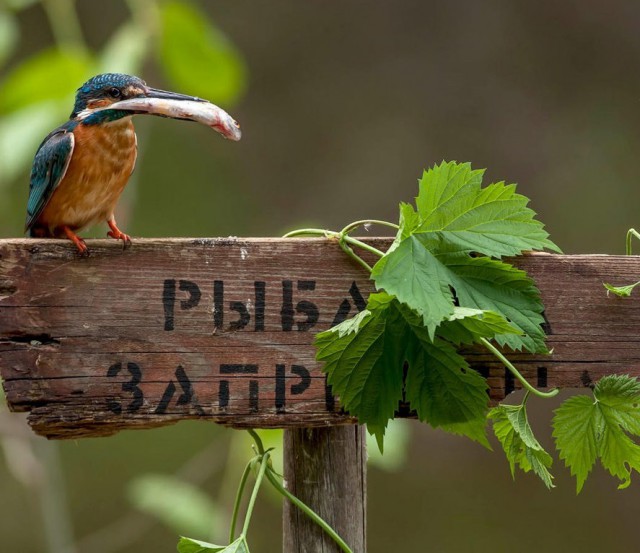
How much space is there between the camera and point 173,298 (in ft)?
2.97

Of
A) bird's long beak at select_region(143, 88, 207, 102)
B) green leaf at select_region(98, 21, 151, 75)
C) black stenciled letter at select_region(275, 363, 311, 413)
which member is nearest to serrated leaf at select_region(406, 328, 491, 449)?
black stenciled letter at select_region(275, 363, 311, 413)

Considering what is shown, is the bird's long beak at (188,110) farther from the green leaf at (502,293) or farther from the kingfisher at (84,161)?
the green leaf at (502,293)

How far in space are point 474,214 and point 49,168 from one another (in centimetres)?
50

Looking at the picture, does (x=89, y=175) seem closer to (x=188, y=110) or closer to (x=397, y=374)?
(x=188, y=110)

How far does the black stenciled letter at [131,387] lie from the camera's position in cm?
89

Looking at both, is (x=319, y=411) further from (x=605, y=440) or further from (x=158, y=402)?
(x=605, y=440)

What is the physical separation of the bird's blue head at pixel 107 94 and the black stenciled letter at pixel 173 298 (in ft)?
0.72

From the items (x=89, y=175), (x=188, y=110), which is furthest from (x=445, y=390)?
(x=89, y=175)

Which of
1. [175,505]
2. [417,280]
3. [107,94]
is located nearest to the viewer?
[417,280]

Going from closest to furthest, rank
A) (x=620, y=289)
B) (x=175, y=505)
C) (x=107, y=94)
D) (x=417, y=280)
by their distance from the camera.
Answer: (x=417, y=280)
(x=620, y=289)
(x=107, y=94)
(x=175, y=505)

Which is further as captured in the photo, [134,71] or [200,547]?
[134,71]

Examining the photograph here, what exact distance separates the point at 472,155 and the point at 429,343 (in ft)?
6.44

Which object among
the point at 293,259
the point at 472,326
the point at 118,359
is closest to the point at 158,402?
the point at 118,359

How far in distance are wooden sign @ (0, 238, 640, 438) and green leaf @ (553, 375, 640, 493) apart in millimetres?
48
